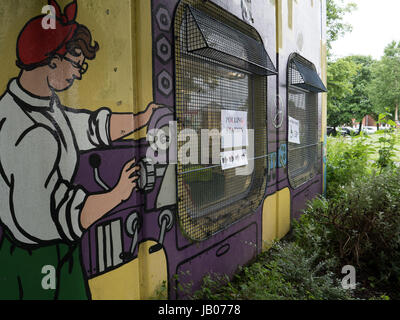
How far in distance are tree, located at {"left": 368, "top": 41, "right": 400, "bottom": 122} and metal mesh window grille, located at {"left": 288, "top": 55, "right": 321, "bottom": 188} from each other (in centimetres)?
2766

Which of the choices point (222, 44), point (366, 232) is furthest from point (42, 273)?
point (366, 232)

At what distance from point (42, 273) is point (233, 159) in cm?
216

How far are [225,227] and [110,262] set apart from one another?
144 centimetres

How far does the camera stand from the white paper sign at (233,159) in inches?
124

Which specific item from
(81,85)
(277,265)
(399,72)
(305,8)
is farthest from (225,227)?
(399,72)

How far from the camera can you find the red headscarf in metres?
1.60

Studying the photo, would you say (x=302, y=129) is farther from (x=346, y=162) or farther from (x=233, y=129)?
(x=233, y=129)

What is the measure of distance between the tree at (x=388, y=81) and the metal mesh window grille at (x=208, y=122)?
30905mm

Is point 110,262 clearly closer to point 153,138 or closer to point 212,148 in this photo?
point 153,138

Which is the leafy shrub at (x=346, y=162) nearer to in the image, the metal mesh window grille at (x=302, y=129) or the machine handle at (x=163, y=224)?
the metal mesh window grille at (x=302, y=129)

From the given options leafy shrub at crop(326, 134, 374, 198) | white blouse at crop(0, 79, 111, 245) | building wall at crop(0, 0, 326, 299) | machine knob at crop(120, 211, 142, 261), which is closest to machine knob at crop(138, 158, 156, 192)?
building wall at crop(0, 0, 326, 299)

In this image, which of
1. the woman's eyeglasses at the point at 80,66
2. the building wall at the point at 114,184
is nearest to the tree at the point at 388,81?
the building wall at the point at 114,184

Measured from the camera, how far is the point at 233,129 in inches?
133
